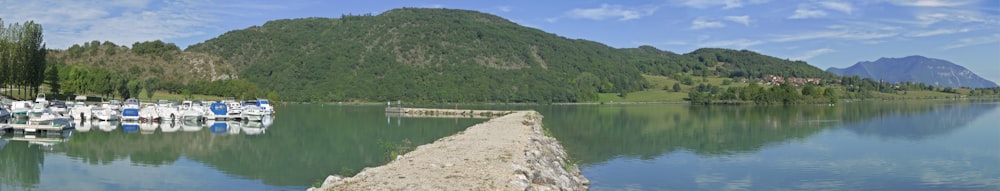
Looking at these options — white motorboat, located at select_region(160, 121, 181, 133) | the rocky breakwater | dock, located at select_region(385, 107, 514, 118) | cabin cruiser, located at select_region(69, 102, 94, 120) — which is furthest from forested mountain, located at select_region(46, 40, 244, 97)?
the rocky breakwater

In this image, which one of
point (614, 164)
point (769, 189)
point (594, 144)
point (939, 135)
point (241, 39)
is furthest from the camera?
point (241, 39)

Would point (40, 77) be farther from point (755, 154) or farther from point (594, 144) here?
point (755, 154)

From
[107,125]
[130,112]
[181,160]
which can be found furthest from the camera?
[130,112]

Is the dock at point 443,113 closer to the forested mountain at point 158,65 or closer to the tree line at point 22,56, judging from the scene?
the tree line at point 22,56

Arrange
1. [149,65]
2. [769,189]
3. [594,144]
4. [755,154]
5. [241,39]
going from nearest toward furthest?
1. [769,189]
2. [755,154]
3. [594,144]
4. [149,65]
5. [241,39]

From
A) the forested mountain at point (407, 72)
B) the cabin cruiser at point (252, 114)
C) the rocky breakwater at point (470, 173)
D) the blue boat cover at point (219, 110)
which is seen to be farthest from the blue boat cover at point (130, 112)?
the forested mountain at point (407, 72)

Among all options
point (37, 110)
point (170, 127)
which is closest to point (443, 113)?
point (170, 127)

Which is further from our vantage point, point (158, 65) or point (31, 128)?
point (158, 65)

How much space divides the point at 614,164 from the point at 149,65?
138071 millimetres

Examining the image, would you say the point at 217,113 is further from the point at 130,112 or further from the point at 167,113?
the point at 130,112

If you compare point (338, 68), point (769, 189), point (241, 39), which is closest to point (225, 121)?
point (769, 189)

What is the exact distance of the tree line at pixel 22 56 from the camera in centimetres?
6069

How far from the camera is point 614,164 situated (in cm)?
2480

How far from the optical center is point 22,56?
6231 cm
